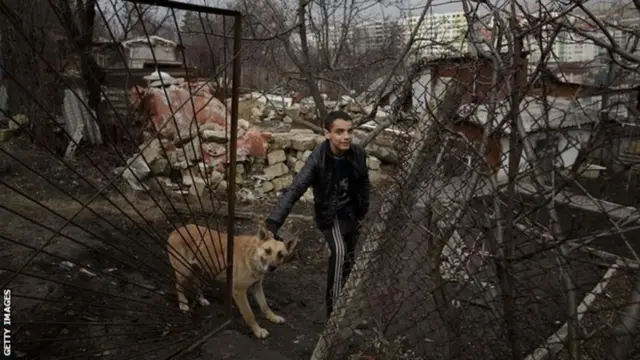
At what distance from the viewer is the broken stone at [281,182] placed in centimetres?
913

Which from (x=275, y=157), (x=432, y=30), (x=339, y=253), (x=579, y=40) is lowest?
(x=275, y=157)

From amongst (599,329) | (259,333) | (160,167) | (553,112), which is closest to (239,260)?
(259,333)

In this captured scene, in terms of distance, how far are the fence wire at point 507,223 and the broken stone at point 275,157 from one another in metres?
6.59

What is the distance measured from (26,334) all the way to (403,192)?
303 cm

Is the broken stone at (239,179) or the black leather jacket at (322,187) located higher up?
the black leather jacket at (322,187)

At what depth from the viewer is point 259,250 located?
4.22m

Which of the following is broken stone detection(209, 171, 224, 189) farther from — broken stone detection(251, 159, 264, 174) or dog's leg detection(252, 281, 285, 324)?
dog's leg detection(252, 281, 285, 324)

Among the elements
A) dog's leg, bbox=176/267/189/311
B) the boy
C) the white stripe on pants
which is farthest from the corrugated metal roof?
dog's leg, bbox=176/267/189/311

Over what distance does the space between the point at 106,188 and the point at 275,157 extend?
685 cm

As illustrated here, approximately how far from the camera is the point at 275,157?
9.45 metres

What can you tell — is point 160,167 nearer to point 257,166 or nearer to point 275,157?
point 257,166

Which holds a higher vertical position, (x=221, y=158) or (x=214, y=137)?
(x=214, y=137)

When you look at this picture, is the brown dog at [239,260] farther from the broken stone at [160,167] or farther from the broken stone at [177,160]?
the broken stone at [177,160]

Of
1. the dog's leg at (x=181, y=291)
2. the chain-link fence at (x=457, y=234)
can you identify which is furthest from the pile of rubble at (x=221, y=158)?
the dog's leg at (x=181, y=291)
